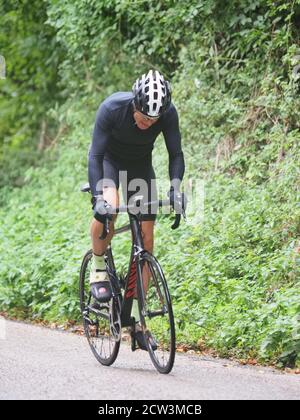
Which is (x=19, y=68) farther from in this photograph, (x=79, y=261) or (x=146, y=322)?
(x=146, y=322)

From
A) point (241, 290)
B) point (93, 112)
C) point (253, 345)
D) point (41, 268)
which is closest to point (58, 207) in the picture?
point (93, 112)

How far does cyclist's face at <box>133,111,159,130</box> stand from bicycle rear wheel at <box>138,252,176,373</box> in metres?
1.04

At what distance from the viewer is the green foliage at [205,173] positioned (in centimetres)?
850

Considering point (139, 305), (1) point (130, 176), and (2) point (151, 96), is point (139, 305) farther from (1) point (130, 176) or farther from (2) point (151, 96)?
(2) point (151, 96)

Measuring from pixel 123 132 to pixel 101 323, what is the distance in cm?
187

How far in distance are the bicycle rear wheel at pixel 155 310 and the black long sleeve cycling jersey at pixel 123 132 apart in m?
0.77

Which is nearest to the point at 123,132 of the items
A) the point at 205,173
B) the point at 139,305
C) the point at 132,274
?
the point at 132,274

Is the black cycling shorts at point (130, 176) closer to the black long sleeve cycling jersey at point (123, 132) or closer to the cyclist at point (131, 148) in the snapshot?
the cyclist at point (131, 148)

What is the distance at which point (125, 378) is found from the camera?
6609mm

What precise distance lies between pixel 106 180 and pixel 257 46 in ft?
18.2

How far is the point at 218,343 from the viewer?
26.1ft

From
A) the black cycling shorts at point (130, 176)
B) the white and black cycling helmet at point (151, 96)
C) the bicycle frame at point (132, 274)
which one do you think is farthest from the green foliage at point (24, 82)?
the bicycle frame at point (132, 274)

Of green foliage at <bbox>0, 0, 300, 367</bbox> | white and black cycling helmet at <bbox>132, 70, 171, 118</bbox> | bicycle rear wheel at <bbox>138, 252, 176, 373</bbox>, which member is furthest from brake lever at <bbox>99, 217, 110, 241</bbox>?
green foliage at <bbox>0, 0, 300, 367</bbox>

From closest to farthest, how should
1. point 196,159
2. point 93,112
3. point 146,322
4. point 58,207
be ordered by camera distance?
point 146,322 → point 196,159 → point 58,207 → point 93,112
